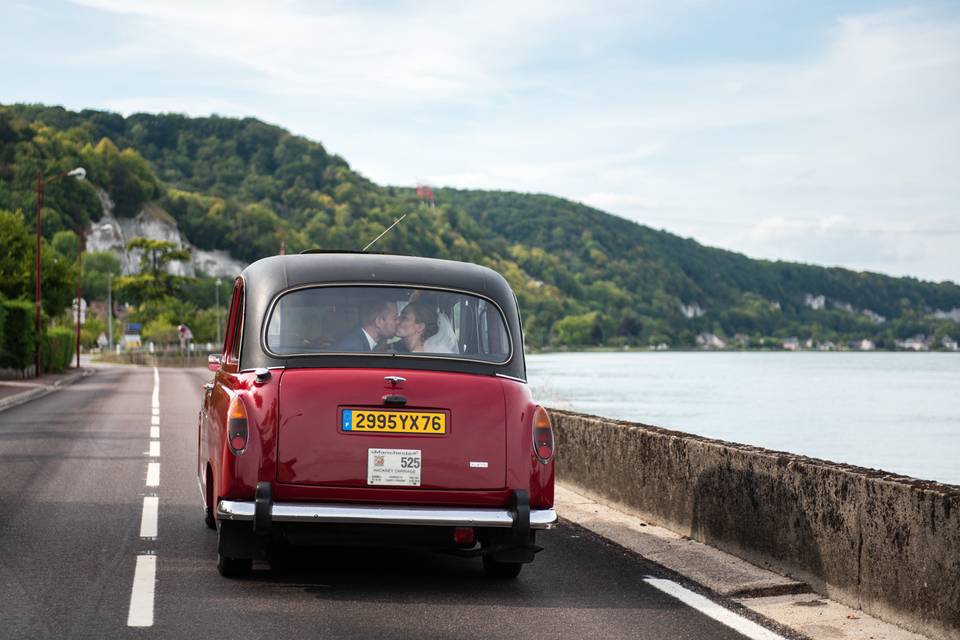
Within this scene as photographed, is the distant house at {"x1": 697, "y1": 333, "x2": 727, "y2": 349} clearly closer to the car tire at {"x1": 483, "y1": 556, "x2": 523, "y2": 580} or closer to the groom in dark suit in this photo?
the car tire at {"x1": 483, "y1": 556, "x2": 523, "y2": 580}

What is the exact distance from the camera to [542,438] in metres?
7.73

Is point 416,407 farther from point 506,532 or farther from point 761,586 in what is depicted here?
point 761,586

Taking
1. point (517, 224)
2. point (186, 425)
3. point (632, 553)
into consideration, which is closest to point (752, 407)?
point (186, 425)

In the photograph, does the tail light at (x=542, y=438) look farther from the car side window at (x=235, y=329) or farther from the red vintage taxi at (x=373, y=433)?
the car side window at (x=235, y=329)

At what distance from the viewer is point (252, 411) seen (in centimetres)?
751

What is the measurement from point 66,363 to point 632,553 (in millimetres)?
60133

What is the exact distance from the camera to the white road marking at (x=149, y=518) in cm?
991

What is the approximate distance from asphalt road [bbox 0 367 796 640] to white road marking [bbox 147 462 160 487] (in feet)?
3.82

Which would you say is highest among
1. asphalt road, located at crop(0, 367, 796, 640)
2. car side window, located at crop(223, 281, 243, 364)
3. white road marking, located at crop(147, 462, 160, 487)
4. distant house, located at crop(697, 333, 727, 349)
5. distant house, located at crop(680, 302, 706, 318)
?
distant house, located at crop(680, 302, 706, 318)

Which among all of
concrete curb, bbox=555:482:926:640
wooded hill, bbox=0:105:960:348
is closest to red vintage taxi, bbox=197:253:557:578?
concrete curb, bbox=555:482:926:640

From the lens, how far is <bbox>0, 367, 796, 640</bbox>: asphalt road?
6.60 meters

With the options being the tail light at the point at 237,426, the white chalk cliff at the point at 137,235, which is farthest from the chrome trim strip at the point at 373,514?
the white chalk cliff at the point at 137,235

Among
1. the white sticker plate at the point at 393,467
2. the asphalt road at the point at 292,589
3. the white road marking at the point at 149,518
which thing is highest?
the white sticker plate at the point at 393,467

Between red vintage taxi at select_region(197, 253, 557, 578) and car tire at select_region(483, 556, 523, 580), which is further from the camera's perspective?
car tire at select_region(483, 556, 523, 580)
